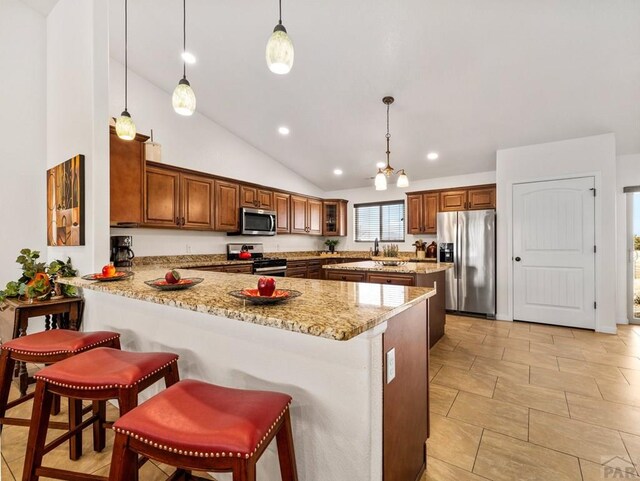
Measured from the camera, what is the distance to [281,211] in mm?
5605

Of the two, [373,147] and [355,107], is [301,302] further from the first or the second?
[373,147]

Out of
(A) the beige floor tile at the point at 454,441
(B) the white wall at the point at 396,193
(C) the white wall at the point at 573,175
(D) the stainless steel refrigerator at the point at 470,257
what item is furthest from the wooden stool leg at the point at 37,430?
(B) the white wall at the point at 396,193

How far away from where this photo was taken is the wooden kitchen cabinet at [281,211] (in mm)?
5504

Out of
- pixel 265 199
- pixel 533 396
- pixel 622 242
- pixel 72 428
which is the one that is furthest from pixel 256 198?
pixel 622 242

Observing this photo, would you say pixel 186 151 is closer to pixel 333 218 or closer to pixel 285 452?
pixel 333 218

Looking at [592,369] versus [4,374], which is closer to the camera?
[4,374]

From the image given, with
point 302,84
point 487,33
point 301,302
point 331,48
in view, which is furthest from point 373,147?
point 301,302

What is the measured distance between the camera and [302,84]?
3.75 meters

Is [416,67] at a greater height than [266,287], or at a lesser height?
greater

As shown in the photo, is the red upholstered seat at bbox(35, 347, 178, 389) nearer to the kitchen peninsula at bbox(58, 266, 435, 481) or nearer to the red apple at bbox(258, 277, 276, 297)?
the kitchen peninsula at bbox(58, 266, 435, 481)

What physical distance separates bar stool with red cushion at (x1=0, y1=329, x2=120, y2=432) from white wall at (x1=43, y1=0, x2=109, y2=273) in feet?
2.77

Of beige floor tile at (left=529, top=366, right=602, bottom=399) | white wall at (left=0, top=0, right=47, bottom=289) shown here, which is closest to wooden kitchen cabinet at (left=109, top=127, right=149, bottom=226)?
white wall at (left=0, top=0, right=47, bottom=289)

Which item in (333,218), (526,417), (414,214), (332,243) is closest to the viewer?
(526,417)

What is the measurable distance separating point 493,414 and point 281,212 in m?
4.42
